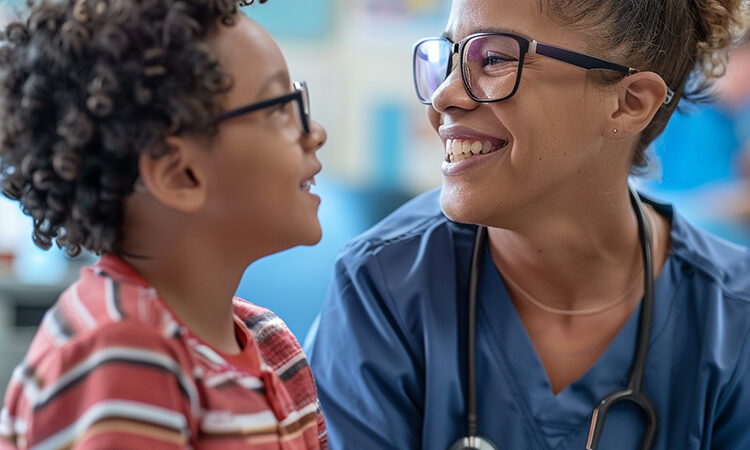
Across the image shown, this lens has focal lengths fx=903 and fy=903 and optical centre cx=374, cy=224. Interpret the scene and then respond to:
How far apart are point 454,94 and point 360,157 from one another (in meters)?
2.60


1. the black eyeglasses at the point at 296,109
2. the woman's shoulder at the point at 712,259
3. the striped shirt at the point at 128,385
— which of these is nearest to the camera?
the striped shirt at the point at 128,385

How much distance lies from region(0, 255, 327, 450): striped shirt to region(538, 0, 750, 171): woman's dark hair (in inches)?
25.9

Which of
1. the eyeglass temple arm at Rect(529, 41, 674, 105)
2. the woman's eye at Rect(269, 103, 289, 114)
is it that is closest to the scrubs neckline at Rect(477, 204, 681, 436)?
the eyeglass temple arm at Rect(529, 41, 674, 105)

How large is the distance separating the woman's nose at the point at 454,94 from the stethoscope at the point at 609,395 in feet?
0.81

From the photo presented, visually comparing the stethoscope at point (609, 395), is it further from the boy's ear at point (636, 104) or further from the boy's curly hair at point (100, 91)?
the boy's curly hair at point (100, 91)

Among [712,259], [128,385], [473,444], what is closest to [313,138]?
[128,385]

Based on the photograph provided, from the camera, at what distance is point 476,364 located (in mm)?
1279

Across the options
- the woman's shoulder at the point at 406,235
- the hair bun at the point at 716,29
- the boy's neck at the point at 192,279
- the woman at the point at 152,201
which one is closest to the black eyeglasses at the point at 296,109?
the woman at the point at 152,201

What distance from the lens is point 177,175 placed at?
0.82m

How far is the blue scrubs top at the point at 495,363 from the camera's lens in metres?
1.23

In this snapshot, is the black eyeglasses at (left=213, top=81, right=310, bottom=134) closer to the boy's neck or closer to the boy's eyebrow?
the boy's eyebrow

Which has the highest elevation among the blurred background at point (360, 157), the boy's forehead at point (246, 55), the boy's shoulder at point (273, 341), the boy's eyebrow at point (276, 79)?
the boy's forehead at point (246, 55)

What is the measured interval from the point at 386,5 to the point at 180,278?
3.04 metres

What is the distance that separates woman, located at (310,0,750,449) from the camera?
3.95 ft
